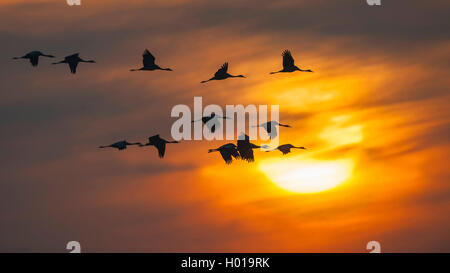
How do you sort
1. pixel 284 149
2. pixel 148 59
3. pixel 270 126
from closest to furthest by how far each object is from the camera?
pixel 148 59, pixel 270 126, pixel 284 149

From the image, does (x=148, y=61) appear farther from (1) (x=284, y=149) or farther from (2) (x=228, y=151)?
(1) (x=284, y=149)

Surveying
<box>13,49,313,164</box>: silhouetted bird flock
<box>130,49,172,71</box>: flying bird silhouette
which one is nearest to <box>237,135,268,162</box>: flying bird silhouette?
<box>13,49,313,164</box>: silhouetted bird flock

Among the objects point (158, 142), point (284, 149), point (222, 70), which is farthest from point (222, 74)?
point (284, 149)

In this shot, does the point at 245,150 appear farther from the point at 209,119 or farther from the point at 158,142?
the point at 158,142

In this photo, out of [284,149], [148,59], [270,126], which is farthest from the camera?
[284,149]

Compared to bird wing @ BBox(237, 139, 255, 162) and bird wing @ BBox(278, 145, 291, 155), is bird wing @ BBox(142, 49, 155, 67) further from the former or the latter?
bird wing @ BBox(278, 145, 291, 155)

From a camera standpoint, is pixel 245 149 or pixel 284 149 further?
pixel 284 149

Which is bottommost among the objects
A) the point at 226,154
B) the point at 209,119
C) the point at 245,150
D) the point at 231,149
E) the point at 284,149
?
the point at 245,150

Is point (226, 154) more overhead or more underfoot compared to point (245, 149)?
more overhead

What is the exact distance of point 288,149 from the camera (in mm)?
97125

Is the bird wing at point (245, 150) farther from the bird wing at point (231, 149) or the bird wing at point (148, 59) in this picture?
the bird wing at point (148, 59)

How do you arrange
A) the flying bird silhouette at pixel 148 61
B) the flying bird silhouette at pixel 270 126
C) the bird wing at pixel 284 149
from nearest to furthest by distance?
the flying bird silhouette at pixel 148 61, the flying bird silhouette at pixel 270 126, the bird wing at pixel 284 149

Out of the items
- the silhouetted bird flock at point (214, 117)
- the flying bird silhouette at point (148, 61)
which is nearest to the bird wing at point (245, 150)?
the silhouetted bird flock at point (214, 117)

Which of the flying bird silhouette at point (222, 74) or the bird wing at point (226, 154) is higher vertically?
the flying bird silhouette at point (222, 74)
